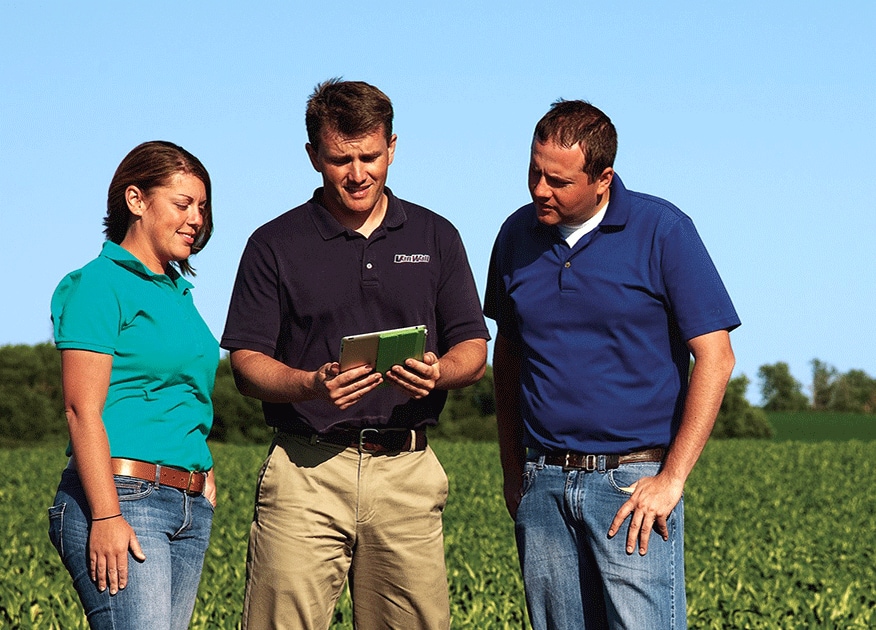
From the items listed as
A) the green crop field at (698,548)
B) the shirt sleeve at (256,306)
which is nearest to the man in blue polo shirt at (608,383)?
the shirt sleeve at (256,306)

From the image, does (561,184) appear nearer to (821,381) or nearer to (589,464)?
(589,464)

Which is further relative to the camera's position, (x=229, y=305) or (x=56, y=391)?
(x=56, y=391)

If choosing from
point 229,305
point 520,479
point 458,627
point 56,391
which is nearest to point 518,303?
point 520,479

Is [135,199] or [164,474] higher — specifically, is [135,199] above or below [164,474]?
above

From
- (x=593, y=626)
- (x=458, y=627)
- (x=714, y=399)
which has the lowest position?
(x=458, y=627)

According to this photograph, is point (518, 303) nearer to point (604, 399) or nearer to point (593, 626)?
point (604, 399)

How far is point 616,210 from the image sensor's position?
13.1 feet

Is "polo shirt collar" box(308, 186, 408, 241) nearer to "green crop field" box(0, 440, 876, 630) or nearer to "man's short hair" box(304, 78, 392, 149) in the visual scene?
"man's short hair" box(304, 78, 392, 149)

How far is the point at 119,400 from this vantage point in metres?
3.61

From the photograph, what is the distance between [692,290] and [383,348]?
1.06 metres

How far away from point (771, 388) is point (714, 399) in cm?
7941

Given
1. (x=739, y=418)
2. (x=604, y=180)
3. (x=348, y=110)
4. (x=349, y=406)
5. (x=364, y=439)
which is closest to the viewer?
(x=604, y=180)

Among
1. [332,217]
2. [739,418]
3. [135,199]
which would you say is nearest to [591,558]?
[332,217]

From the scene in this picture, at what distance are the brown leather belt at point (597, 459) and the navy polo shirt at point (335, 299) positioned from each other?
24.4 inches
